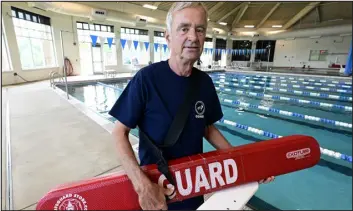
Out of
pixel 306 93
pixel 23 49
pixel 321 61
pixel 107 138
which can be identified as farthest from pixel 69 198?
pixel 321 61

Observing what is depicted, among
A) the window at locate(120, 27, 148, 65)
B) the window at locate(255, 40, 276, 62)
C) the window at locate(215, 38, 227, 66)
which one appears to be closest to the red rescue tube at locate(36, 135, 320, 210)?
the window at locate(120, 27, 148, 65)

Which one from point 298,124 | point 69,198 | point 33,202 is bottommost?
point 298,124

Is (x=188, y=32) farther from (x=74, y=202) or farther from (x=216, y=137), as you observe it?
(x=74, y=202)

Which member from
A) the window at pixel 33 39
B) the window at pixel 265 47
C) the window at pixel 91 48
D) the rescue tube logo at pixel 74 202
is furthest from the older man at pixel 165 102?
the window at pixel 265 47

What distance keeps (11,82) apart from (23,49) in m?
1.51

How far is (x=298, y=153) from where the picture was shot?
1.14 metres

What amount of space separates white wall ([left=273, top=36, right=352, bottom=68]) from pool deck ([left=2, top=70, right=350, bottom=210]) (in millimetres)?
16408

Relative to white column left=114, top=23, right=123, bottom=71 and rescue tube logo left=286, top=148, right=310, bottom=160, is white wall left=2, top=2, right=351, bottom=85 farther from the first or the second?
rescue tube logo left=286, top=148, right=310, bottom=160

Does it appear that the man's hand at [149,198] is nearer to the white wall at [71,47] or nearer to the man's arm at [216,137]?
the man's arm at [216,137]

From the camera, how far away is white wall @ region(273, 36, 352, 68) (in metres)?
14.3

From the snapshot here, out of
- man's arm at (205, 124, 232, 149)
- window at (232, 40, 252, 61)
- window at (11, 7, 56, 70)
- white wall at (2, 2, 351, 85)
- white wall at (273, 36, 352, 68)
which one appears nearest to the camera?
man's arm at (205, 124, 232, 149)

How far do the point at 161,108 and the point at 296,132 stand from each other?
3.79 meters

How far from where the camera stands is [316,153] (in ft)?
3.93

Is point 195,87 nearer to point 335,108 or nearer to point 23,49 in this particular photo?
point 335,108
